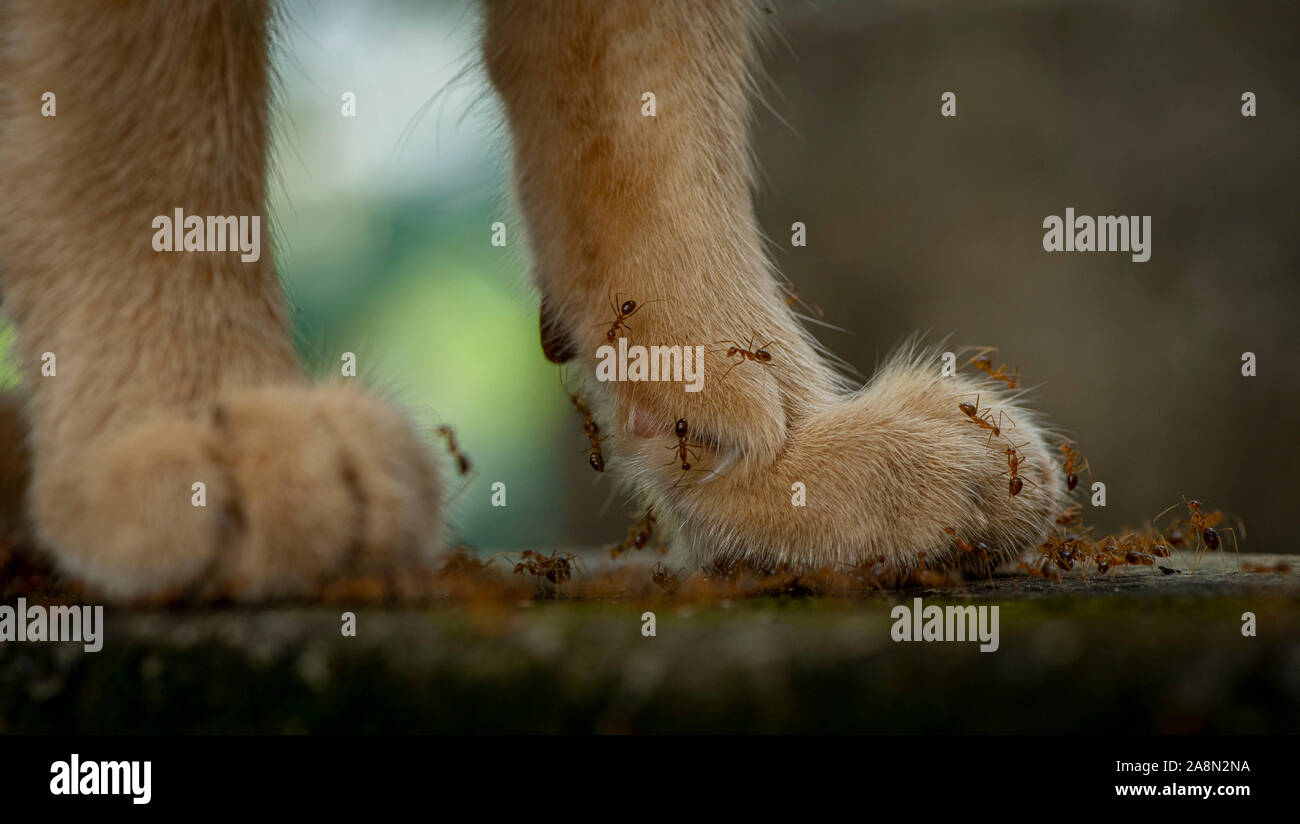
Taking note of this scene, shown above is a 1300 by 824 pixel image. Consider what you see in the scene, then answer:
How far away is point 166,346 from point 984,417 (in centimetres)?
71

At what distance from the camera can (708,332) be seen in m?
1.08

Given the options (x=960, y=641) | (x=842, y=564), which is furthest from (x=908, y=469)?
(x=960, y=641)

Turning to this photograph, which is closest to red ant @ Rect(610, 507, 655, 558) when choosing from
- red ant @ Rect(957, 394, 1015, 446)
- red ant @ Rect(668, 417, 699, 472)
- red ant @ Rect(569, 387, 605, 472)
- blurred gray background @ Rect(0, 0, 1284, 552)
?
red ant @ Rect(569, 387, 605, 472)

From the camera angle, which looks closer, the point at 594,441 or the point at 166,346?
the point at 166,346

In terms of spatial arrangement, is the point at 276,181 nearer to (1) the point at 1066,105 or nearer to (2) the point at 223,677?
(2) the point at 223,677

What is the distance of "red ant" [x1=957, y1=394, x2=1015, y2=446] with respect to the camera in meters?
1.09

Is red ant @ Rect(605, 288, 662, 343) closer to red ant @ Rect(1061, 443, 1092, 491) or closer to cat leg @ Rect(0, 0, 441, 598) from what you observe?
cat leg @ Rect(0, 0, 441, 598)

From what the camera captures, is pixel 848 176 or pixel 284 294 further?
pixel 848 176

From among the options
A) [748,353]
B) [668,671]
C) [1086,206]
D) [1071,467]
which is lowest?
[668,671]

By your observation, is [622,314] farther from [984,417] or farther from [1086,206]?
[1086,206]

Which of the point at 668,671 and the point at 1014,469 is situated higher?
the point at 1014,469

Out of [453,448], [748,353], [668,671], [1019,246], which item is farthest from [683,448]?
[1019,246]

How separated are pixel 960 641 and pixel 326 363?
614 millimetres

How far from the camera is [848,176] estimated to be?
372cm
